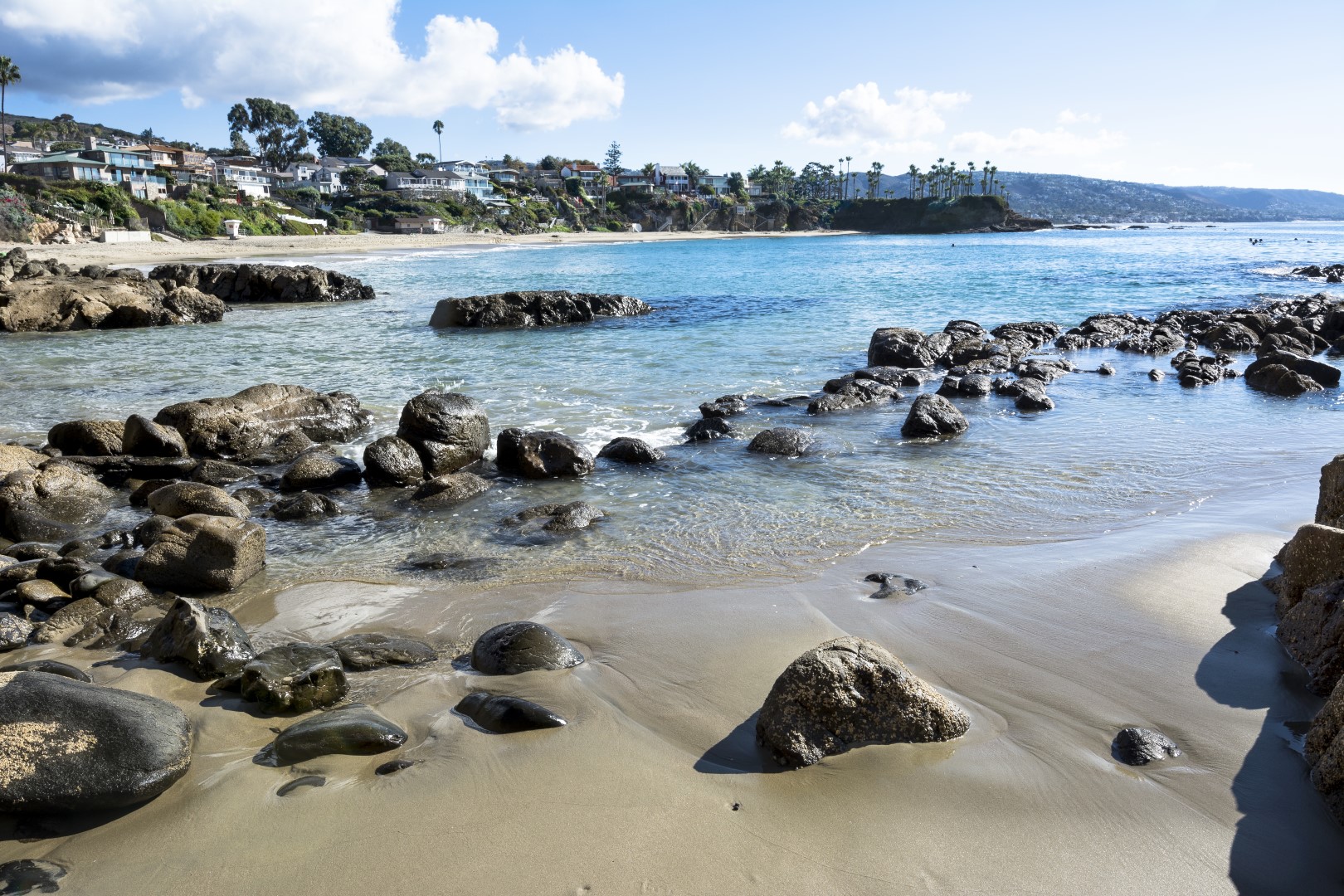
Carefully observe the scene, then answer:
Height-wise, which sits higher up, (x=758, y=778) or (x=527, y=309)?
(x=527, y=309)

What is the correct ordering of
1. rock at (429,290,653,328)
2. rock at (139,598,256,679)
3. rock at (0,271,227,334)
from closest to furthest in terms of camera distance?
rock at (139,598,256,679)
rock at (0,271,227,334)
rock at (429,290,653,328)

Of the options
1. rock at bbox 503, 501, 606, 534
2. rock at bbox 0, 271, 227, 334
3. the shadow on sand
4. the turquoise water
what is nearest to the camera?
the shadow on sand

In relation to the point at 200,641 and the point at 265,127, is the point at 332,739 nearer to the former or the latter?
the point at 200,641

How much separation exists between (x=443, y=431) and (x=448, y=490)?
140cm

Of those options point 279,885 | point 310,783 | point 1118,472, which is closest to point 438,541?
point 310,783

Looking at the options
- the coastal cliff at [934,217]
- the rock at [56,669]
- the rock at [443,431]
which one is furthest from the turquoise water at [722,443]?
the coastal cliff at [934,217]

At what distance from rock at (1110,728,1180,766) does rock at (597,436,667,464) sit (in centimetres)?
723

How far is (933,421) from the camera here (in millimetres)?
12258

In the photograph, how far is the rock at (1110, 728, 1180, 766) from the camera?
439 cm

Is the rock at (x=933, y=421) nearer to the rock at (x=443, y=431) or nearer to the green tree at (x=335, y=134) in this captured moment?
the rock at (x=443, y=431)

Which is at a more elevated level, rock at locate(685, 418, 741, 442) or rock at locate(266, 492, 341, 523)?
rock at locate(685, 418, 741, 442)

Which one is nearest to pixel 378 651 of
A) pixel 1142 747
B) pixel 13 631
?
pixel 13 631

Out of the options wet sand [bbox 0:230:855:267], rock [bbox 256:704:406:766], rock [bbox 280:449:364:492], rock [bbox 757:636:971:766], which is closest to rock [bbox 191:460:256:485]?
rock [bbox 280:449:364:492]

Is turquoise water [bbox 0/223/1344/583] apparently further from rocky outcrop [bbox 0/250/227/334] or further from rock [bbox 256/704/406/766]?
rock [bbox 256/704/406/766]
